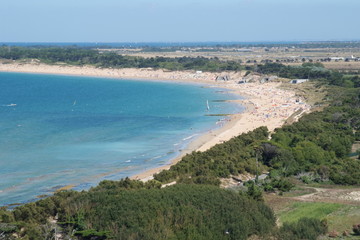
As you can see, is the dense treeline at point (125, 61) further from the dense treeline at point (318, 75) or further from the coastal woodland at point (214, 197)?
the coastal woodland at point (214, 197)

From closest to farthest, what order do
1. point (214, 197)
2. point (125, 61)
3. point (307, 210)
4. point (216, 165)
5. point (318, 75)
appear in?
point (214, 197) < point (307, 210) < point (216, 165) < point (318, 75) < point (125, 61)

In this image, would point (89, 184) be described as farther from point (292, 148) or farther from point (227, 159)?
point (292, 148)

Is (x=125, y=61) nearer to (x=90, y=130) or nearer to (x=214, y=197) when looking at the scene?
(x=90, y=130)

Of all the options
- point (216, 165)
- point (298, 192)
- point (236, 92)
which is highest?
point (216, 165)

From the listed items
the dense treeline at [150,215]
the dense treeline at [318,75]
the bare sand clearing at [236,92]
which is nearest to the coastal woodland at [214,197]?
the dense treeline at [150,215]

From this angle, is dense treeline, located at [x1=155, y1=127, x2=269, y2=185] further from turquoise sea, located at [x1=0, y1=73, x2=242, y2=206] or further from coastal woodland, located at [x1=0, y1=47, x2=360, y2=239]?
turquoise sea, located at [x1=0, y1=73, x2=242, y2=206]

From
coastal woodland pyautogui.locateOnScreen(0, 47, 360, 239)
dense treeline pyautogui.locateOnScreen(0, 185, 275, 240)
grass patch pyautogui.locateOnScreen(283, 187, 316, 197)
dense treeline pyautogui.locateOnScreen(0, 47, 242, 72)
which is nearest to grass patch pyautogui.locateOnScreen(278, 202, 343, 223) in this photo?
coastal woodland pyautogui.locateOnScreen(0, 47, 360, 239)

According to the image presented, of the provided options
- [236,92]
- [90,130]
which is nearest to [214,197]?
[90,130]
